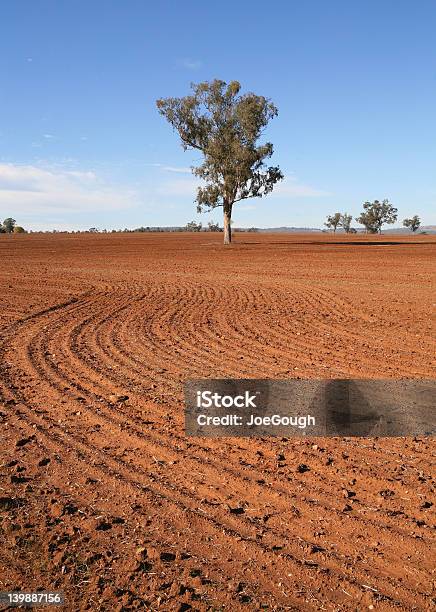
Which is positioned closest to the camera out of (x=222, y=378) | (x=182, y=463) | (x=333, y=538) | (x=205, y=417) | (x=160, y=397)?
(x=333, y=538)

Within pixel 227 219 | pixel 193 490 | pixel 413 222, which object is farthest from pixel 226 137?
pixel 413 222

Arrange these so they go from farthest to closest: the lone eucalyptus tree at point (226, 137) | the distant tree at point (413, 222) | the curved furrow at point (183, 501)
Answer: the distant tree at point (413, 222) < the lone eucalyptus tree at point (226, 137) < the curved furrow at point (183, 501)

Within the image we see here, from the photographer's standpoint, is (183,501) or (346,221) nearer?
(183,501)

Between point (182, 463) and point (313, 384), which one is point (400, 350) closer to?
point (313, 384)

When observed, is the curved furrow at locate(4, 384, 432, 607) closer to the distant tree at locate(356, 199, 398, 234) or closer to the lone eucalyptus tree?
the lone eucalyptus tree

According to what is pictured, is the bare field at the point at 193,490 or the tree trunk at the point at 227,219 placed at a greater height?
the tree trunk at the point at 227,219

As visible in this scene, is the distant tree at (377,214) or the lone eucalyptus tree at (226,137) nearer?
the lone eucalyptus tree at (226,137)

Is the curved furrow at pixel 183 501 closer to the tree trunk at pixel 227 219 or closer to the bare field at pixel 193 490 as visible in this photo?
the bare field at pixel 193 490

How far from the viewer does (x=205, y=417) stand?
247 inches

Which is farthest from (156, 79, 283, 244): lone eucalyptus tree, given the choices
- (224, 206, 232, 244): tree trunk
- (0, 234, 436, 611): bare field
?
(0, 234, 436, 611): bare field

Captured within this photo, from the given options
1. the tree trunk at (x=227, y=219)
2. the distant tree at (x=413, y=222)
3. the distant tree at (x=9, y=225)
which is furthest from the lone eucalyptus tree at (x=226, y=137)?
the distant tree at (x=413, y=222)

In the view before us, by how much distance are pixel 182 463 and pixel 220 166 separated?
140 feet

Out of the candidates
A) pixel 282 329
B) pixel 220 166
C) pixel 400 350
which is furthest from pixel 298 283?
pixel 220 166

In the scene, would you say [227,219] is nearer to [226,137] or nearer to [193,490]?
[226,137]
